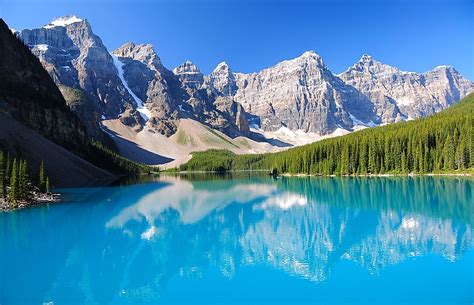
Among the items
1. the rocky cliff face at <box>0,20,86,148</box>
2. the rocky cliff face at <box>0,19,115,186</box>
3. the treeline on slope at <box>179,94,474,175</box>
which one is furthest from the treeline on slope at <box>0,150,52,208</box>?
the treeline on slope at <box>179,94,474,175</box>

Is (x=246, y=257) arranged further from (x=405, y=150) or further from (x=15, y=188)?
(x=405, y=150)

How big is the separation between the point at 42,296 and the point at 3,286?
267 cm

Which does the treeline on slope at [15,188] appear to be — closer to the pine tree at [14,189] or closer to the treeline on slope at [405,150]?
the pine tree at [14,189]

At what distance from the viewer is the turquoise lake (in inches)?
614

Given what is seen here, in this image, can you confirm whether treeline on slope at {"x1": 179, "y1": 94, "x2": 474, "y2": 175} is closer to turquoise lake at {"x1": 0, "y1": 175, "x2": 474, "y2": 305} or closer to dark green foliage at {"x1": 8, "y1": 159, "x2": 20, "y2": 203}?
turquoise lake at {"x1": 0, "y1": 175, "x2": 474, "y2": 305}

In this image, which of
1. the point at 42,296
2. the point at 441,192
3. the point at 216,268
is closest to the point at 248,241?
the point at 216,268

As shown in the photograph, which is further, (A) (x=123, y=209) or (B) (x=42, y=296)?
(A) (x=123, y=209)

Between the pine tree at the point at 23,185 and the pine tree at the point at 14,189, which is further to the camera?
the pine tree at the point at 23,185

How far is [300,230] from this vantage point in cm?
2947

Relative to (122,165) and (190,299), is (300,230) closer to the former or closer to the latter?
(190,299)

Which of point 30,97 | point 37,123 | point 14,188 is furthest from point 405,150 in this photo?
point 30,97

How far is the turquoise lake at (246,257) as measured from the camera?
15.6 meters

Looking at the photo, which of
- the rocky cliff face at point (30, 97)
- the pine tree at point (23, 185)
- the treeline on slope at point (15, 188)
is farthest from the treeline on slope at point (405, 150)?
the rocky cliff face at point (30, 97)

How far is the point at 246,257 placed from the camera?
21.7m
